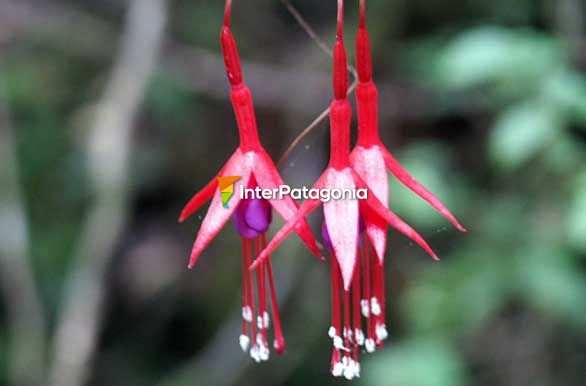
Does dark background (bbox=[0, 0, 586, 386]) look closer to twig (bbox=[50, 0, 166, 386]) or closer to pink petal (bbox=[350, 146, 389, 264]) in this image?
twig (bbox=[50, 0, 166, 386])

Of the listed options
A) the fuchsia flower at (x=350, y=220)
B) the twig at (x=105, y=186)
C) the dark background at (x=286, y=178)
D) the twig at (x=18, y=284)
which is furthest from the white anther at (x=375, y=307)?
the twig at (x=18, y=284)

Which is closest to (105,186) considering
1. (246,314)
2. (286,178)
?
(286,178)

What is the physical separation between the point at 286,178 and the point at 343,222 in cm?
141

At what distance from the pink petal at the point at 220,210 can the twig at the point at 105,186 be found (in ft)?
3.10

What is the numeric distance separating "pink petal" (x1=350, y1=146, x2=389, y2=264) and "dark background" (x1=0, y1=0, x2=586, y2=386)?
24.4 inches

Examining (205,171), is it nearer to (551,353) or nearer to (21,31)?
(21,31)

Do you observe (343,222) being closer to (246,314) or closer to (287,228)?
(287,228)

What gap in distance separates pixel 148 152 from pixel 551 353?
1.39 meters

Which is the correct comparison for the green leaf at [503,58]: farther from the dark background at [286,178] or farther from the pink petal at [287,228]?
the pink petal at [287,228]

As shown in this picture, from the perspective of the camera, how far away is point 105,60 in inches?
108

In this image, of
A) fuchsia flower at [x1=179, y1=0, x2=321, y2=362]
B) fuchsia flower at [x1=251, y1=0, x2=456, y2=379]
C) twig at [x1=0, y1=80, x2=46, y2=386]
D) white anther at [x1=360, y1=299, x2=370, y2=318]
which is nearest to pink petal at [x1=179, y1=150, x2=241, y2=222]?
fuchsia flower at [x1=179, y1=0, x2=321, y2=362]

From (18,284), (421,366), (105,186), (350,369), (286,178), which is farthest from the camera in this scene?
(286,178)

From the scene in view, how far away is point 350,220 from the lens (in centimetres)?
101

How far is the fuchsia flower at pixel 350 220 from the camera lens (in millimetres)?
993
